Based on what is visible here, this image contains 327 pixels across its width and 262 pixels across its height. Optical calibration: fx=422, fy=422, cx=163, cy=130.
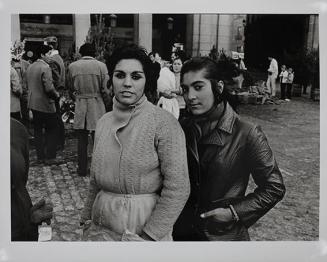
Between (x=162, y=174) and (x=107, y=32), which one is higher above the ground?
(x=107, y=32)

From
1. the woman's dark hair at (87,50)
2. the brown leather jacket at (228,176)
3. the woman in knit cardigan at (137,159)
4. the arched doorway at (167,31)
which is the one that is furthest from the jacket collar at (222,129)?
the woman's dark hair at (87,50)

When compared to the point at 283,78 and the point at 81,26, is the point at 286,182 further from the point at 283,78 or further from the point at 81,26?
the point at 81,26

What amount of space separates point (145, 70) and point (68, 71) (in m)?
0.41

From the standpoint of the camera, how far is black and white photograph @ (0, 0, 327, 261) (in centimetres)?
206

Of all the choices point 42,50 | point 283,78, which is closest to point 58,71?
point 42,50

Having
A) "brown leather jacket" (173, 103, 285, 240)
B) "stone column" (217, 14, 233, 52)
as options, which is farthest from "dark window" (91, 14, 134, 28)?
"brown leather jacket" (173, 103, 285, 240)

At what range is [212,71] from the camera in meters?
2.08

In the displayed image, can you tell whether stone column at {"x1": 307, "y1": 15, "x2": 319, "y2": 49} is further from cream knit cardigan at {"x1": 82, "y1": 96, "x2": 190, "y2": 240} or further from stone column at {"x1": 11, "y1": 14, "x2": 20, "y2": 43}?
stone column at {"x1": 11, "y1": 14, "x2": 20, "y2": 43}

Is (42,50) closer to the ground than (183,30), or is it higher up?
closer to the ground

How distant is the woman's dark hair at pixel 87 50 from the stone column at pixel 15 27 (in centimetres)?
33

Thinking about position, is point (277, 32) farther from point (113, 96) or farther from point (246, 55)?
point (113, 96)

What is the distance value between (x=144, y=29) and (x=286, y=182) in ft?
3.47
